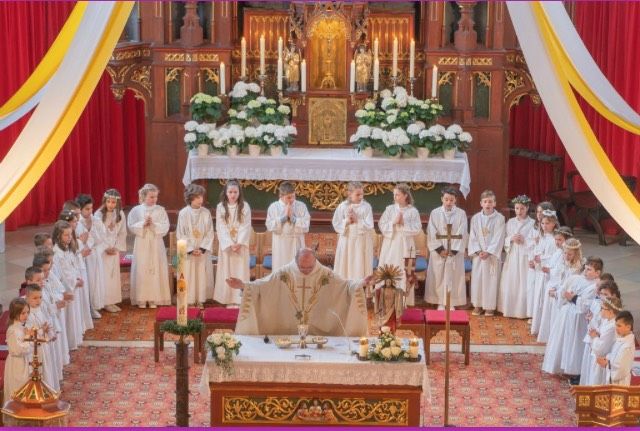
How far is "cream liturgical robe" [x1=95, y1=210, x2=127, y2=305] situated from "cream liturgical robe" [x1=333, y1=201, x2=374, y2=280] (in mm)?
2753

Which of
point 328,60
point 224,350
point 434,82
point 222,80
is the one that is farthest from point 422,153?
point 224,350

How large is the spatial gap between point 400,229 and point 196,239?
2573 mm

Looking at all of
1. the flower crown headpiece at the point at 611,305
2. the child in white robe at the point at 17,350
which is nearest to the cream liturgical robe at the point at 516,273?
the flower crown headpiece at the point at 611,305

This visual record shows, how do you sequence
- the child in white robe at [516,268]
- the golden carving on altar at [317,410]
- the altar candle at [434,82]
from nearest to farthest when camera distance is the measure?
the golden carving on altar at [317,410], the child in white robe at [516,268], the altar candle at [434,82]

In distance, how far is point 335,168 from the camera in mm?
19078

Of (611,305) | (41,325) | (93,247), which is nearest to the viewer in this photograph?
(611,305)

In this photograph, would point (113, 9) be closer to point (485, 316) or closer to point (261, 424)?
point (261, 424)

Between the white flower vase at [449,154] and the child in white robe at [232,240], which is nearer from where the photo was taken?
the child in white robe at [232,240]

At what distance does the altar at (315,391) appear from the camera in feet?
39.8

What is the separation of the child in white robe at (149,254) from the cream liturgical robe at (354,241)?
2.20m

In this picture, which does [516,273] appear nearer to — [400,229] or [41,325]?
[400,229]

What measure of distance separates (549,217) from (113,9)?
6.53 m

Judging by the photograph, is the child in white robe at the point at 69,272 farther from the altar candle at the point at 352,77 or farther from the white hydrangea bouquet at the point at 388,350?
the altar candle at the point at 352,77

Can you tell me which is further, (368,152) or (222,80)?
(222,80)
